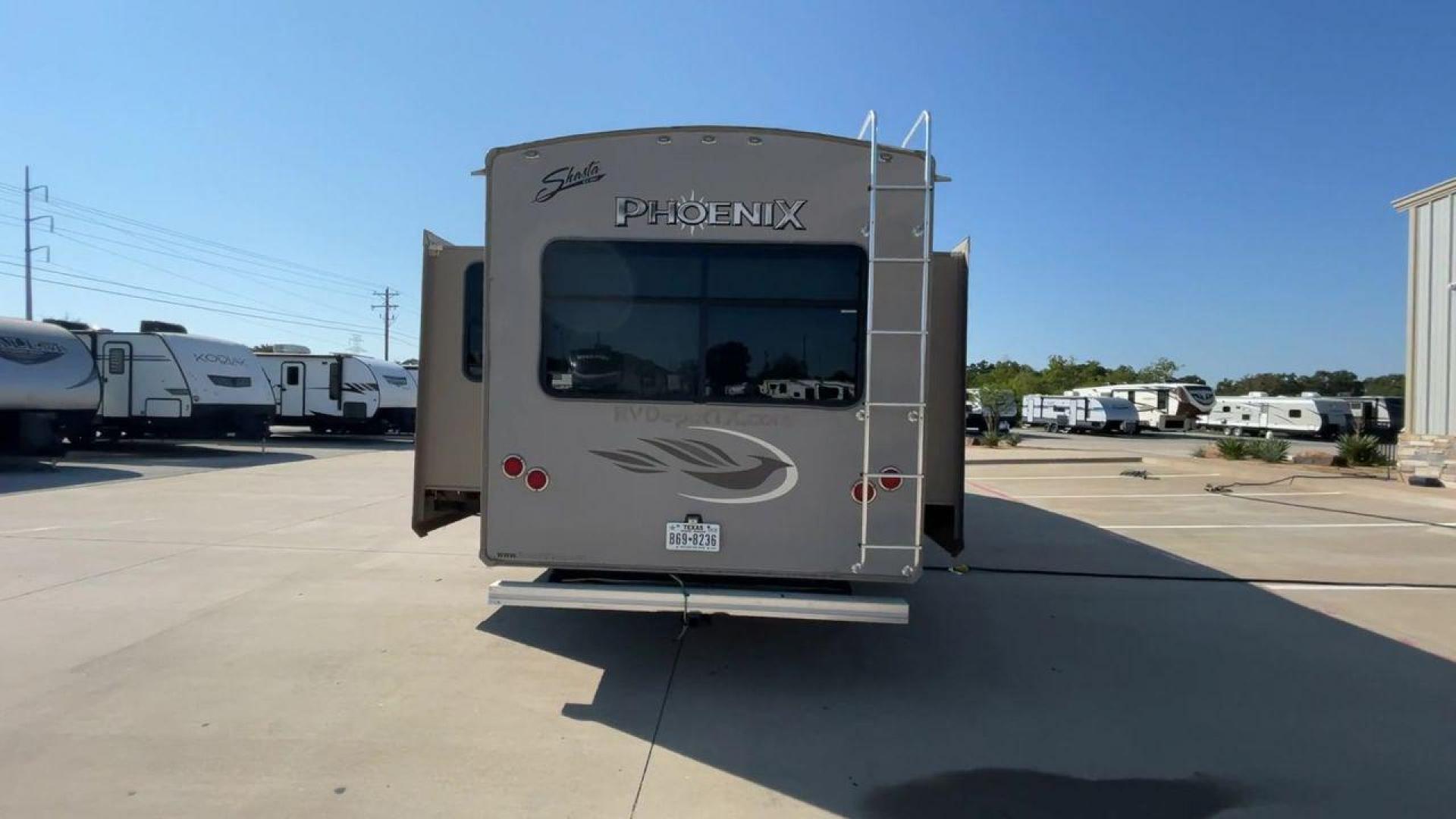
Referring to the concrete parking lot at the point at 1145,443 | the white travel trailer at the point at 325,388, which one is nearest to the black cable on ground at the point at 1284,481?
the concrete parking lot at the point at 1145,443

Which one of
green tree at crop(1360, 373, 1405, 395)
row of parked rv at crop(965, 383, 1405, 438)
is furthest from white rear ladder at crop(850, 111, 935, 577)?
green tree at crop(1360, 373, 1405, 395)

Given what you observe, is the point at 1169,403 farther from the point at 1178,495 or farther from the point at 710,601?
the point at 710,601

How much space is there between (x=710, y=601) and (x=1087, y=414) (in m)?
45.9

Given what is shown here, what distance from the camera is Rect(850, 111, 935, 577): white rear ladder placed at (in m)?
4.34

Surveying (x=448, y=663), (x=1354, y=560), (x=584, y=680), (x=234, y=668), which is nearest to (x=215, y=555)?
(x=234, y=668)

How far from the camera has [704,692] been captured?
4.68 metres

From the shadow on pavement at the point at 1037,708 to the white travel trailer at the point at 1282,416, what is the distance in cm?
3798

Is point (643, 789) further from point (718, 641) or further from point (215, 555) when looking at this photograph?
point (215, 555)

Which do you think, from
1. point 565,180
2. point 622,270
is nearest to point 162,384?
point 565,180

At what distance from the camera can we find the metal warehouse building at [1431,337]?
15.0 meters

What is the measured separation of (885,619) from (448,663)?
278 centimetres

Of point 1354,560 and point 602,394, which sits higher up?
point 602,394

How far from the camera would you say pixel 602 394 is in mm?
4617

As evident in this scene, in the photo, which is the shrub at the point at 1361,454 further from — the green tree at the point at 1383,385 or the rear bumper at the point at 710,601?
the green tree at the point at 1383,385
